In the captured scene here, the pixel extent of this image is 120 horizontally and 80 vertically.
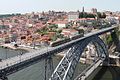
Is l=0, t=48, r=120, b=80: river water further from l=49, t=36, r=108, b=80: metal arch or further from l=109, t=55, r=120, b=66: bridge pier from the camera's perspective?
l=49, t=36, r=108, b=80: metal arch

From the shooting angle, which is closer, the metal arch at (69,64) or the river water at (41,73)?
the metal arch at (69,64)

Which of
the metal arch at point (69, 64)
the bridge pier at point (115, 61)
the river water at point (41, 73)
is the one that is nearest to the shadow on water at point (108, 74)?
the river water at point (41, 73)

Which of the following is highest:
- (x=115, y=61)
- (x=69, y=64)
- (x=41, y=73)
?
(x=69, y=64)

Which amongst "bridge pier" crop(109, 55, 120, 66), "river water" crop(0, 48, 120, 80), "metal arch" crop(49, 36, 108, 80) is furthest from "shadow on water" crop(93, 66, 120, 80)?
"metal arch" crop(49, 36, 108, 80)

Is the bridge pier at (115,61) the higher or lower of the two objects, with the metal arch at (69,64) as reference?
lower

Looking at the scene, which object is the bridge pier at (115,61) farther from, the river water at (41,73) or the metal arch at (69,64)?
the metal arch at (69,64)

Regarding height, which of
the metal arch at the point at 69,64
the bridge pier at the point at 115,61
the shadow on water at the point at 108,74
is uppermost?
the metal arch at the point at 69,64

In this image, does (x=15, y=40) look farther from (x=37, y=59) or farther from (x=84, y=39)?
(x=37, y=59)

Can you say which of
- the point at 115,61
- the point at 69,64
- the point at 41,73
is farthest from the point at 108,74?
the point at 69,64

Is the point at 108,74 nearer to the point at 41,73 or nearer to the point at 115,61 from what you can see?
the point at 115,61

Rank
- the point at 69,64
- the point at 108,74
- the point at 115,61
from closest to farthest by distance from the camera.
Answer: the point at 69,64, the point at 108,74, the point at 115,61

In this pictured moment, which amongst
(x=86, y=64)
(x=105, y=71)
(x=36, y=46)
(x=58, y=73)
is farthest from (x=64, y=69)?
(x=36, y=46)
